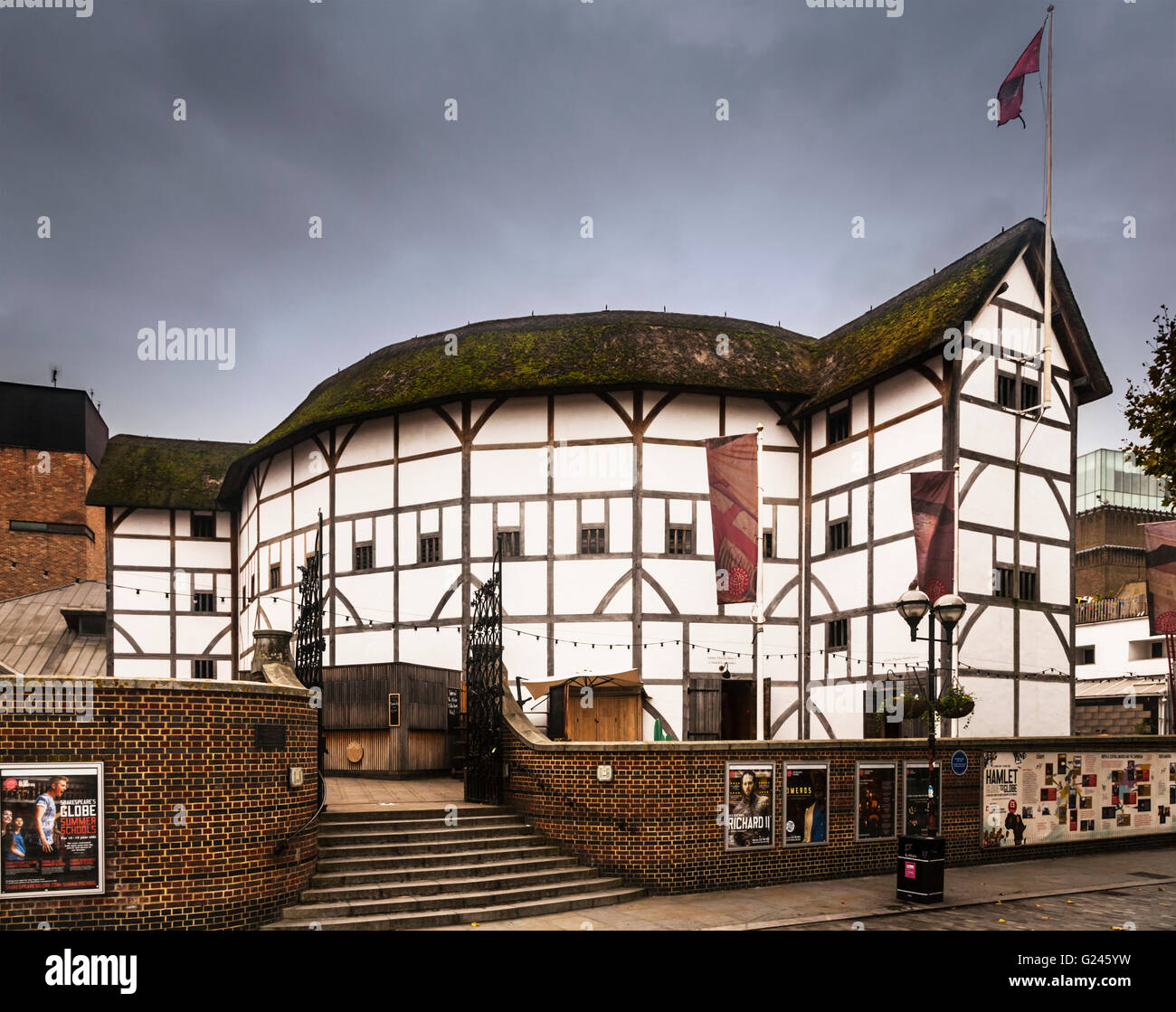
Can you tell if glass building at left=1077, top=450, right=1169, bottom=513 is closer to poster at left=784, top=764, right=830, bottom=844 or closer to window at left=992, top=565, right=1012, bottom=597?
window at left=992, top=565, right=1012, bottom=597

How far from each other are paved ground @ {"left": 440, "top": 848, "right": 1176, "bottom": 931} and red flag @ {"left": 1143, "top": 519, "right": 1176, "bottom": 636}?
10526 millimetres

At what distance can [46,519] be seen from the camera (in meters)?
47.0

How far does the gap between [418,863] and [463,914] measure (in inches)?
54.9

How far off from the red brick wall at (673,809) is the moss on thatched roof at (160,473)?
2481 centimetres

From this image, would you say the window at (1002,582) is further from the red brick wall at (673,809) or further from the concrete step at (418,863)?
the concrete step at (418,863)

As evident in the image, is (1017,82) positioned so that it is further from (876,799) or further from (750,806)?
(750,806)

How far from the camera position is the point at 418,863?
44.7ft

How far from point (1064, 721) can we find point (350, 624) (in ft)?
61.4

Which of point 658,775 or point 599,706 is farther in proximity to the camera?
point 599,706

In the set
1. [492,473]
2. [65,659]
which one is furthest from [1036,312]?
[65,659]

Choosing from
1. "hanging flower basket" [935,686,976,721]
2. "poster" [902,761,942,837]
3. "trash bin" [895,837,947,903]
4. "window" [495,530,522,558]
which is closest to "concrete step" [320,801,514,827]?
"trash bin" [895,837,947,903]

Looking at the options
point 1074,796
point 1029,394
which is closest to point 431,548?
point 1029,394

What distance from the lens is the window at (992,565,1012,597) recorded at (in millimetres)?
23156

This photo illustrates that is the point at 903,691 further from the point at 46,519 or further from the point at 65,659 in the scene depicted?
the point at 46,519
